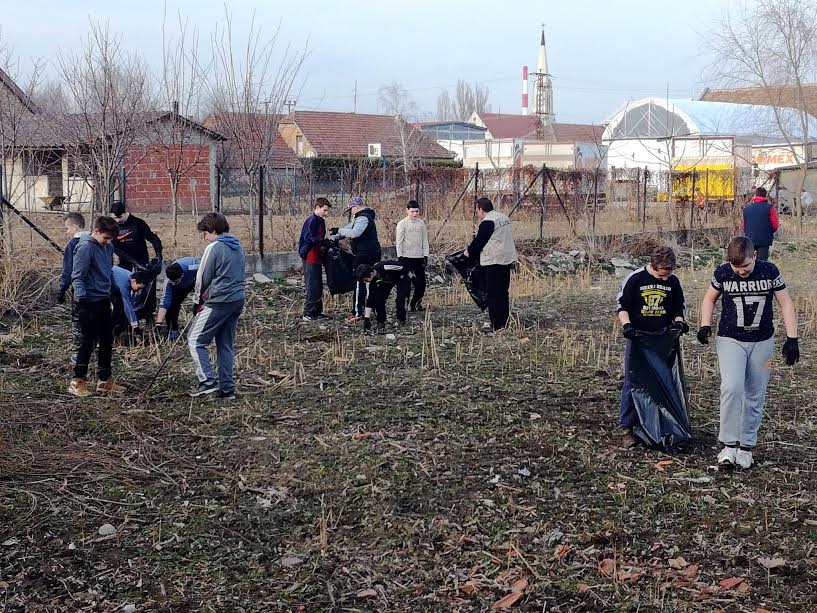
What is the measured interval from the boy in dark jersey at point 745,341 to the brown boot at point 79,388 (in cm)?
492

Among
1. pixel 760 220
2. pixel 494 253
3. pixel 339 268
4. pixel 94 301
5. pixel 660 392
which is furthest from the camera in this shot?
pixel 760 220

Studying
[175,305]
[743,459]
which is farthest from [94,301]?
[743,459]

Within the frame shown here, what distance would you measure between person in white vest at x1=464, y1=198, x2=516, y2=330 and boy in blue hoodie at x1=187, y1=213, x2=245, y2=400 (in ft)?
11.5

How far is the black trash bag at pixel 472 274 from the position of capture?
10.8 m

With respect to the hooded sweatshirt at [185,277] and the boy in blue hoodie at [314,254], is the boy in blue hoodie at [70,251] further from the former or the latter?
the boy in blue hoodie at [314,254]

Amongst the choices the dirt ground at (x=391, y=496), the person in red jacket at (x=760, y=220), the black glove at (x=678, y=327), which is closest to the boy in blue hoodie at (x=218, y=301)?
the dirt ground at (x=391, y=496)

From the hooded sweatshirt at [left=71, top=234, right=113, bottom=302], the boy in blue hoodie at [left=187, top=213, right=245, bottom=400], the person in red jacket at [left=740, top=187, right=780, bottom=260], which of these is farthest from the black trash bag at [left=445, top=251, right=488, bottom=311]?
the person in red jacket at [left=740, top=187, right=780, bottom=260]

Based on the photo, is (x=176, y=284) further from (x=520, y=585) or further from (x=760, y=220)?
(x=760, y=220)

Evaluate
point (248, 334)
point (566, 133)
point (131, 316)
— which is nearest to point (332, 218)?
point (248, 334)

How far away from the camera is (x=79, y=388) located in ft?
24.8

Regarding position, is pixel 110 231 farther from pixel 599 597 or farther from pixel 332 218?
pixel 332 218

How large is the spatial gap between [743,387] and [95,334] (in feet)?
16.8

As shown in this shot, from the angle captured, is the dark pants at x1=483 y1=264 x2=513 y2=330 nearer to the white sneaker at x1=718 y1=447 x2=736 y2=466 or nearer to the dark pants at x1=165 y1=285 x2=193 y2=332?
the dark pants at x1=165 y1=285 x2=193 y2=332

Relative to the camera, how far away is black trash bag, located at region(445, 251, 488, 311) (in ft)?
35.4
